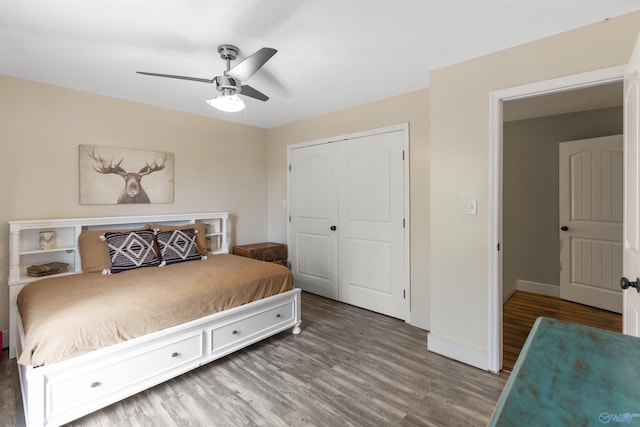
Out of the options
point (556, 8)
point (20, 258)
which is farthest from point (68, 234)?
Answer: point (556, 8)

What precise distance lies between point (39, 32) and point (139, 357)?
2.25 m

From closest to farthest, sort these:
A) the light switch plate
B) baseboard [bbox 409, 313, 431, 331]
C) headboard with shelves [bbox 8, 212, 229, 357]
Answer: the light switch plate
headboard with shelves [bbox 8, 212, 229, 357]
baseboard [bbox 409, 313, 431, 331]

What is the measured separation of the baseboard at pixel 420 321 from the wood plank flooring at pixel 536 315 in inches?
26.3

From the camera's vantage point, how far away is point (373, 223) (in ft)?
11.4

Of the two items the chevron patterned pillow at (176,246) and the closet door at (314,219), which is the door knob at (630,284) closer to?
the closet door at (314,219)

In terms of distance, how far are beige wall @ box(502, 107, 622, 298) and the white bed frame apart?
3272mm

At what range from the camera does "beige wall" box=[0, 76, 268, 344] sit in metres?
2.66

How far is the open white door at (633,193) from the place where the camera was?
1299 millimetres

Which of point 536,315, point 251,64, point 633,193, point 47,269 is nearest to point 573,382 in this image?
point 633,193

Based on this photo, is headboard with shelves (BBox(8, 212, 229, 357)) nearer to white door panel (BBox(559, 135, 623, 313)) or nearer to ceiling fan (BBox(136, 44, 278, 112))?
ceiling fan (BBox(136, 44, 278, 112))

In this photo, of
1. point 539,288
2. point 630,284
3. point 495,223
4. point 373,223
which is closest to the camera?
point 630,284

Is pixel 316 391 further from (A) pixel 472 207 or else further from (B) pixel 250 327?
(A) pixel 472 207

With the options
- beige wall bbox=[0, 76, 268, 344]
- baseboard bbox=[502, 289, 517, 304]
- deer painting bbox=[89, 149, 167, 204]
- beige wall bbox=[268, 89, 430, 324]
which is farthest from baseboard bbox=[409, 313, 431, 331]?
deer painting bbox=[89, 149, 167, 204]

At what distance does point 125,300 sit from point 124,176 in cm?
184
